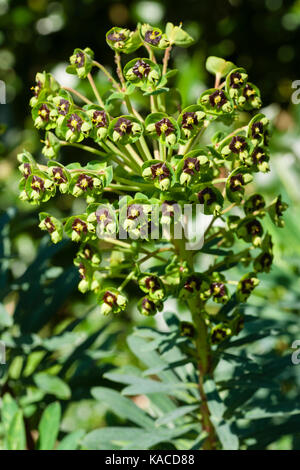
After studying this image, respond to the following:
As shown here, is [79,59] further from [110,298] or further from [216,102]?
[110,298]

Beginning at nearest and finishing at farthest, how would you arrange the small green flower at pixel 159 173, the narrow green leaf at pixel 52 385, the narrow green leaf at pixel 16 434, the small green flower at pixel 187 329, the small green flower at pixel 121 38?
1. the small green flower at pixel 159 173
2. the small green flower at pixel 121 38
3. the small green flower at pixel 187 329
4. the narrow green leaf at pixel 16 434
5. the narrow green leaf at pixel 52 385

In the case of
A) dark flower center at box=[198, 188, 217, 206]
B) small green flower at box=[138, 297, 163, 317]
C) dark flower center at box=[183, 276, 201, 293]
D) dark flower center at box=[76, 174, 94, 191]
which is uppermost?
dark flower center at box=[76, 174, 94, 191]

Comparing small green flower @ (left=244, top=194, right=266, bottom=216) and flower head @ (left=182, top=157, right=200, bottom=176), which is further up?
flower head @ (left=182, top=157, right=200, bottom=176)

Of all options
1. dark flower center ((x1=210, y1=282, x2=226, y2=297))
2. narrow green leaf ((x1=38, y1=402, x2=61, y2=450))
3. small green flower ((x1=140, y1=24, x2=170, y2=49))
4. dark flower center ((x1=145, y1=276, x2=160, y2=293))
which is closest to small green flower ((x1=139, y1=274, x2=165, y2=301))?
dark flower center ((x1=145, y1=276, x2=160, y2=293))

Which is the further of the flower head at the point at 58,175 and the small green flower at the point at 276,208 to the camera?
the small green flower at the point at 276,208

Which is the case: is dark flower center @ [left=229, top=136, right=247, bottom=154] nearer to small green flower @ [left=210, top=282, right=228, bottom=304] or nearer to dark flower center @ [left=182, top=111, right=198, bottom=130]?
dark flower center @ [left=182, top=111, right=198, bottom=130]

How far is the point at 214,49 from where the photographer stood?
327cm

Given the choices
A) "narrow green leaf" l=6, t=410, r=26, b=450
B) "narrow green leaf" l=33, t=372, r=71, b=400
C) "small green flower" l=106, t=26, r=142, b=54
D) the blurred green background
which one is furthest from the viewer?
→ the blurred green background

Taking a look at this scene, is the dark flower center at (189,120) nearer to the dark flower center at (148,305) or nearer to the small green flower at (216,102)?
the small green flower at (216,102)

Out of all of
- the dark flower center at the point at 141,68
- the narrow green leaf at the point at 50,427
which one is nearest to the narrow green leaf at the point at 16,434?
the narrow green leaf at the point at 50,427

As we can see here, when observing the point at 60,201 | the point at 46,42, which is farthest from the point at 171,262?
the point at 46,42

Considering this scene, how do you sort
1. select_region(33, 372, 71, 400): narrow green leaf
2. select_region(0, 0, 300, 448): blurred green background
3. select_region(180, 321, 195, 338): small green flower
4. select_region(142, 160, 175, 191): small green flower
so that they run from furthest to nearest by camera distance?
select_region(0, 0, 300, 448): blurred green background < select_region(33, 372, 71, 400): narrow green leaf < select_region(180, 321, 195, 338): small green flower < select_region(142, 160, 175, 191): small green flower

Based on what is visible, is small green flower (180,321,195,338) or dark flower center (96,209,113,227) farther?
small green flower (180,321,195,338)

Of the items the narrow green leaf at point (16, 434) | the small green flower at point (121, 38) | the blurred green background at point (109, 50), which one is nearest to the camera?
the small green flower at point (121, 38)
